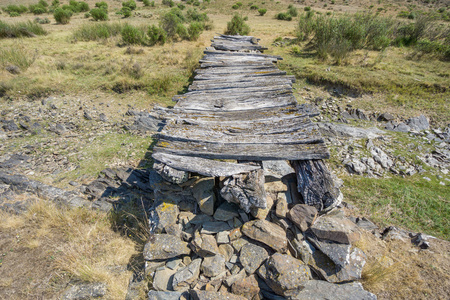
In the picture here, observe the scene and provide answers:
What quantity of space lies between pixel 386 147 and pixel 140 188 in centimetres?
629

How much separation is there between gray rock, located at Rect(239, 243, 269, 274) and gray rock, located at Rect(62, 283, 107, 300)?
176 cm

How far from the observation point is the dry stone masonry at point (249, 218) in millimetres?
2293

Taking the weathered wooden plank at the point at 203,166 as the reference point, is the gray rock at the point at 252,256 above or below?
below

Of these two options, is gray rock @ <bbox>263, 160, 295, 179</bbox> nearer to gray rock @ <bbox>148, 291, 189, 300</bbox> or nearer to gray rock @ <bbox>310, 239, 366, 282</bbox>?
gray rock @ <bbox>310, 239, 366, 282</bbox>

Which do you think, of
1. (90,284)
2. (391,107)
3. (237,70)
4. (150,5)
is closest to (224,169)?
(90,284)

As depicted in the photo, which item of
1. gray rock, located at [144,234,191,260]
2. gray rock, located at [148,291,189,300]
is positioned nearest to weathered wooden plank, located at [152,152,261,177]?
gray rock, located at [144,234,191,260]

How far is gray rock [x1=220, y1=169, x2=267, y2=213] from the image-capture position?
96.2 inches

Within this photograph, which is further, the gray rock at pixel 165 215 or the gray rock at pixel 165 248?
the gray rock at pixel 165 215

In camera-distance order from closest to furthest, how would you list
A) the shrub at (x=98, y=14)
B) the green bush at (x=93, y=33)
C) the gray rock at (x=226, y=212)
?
the gray rock at (x=226, y=212) → the green bush at (x=93, y=33) → the shrub at (x=98, y=14)

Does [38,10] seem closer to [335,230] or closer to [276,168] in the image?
[276,168]

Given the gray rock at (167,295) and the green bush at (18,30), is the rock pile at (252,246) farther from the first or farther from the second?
the green bush at (18,30)

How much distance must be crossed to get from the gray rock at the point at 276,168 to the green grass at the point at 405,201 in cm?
204

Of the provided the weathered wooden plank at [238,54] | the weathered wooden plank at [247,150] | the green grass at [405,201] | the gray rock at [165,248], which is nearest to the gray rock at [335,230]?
the weathered wooden plank at [247,150]

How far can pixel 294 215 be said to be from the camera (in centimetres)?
255
